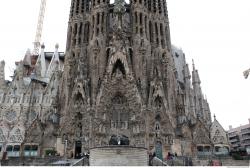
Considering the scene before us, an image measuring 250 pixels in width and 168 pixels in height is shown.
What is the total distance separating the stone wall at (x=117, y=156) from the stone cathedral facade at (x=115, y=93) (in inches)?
692

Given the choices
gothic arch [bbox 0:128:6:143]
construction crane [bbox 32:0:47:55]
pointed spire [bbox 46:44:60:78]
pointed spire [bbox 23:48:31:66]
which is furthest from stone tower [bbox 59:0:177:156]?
construction crane [bbox 32:0:47:55]

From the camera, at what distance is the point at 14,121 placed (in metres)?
52.5

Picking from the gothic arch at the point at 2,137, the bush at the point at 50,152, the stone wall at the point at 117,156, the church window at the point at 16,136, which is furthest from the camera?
the gothic arch at the point at 2,137

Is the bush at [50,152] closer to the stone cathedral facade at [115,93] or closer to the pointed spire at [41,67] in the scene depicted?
the stone cathedral facade at [115,93]

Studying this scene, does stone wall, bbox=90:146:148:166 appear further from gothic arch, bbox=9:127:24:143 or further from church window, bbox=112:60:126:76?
gothic arch, bbox=9:127:24:143

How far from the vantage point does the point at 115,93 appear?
3959 centimetres

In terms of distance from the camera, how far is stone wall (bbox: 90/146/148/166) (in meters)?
18.3

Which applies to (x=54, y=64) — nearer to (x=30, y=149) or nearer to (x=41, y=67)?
(x=41, y=67)

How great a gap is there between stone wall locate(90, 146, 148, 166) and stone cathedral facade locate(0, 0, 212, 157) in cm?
1758

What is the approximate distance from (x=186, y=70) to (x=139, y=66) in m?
26.0

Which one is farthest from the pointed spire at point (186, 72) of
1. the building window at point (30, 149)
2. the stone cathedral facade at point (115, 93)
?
the building window at point (30, 149)

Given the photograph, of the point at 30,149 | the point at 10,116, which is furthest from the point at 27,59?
the point at 30,149

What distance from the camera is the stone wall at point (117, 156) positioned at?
1827 centimetres

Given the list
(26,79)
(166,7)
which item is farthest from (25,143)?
(166,7)
